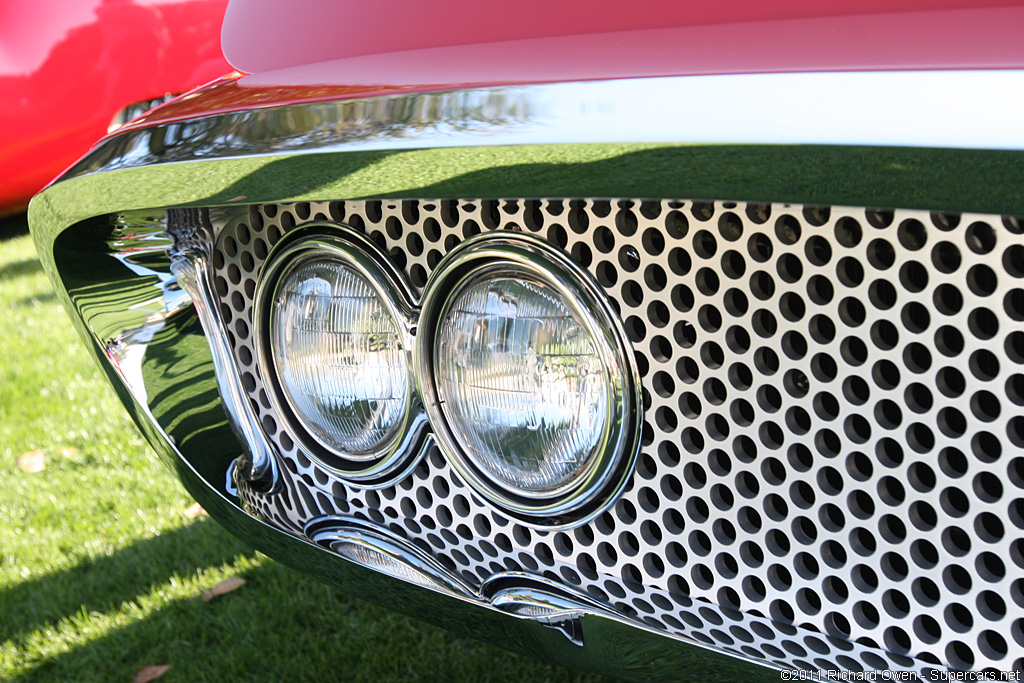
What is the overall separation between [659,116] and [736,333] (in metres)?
0.27

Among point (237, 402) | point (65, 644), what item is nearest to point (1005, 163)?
point (237, 402)

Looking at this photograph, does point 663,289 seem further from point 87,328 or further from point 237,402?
point 87,328

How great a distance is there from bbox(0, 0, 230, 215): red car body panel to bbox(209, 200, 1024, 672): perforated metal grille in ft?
14.3

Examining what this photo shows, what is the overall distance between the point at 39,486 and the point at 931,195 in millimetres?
2793

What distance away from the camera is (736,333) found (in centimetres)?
88

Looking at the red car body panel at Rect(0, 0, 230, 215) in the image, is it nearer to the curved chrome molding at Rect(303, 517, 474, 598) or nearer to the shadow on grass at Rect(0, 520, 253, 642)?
the shadow on grass at Rect(0, 520, 253, 642)

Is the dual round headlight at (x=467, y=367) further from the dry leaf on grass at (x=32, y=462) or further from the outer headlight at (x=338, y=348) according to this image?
the dry leaf on grass at (x=32, y=462)

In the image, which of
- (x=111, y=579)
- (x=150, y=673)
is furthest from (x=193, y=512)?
(x=150, y=673)

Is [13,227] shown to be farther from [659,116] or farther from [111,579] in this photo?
[659,116]

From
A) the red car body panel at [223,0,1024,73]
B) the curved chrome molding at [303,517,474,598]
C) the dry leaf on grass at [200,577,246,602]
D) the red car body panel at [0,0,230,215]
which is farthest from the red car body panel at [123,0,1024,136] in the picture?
the red car body panel at [0,0,230,215]

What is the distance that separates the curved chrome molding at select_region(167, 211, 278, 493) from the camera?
127 centimetres

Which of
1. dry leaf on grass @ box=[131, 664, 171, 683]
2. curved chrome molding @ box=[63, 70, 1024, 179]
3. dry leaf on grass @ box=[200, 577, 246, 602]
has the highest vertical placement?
curved chrome molding @ box=[63, 70, 1024, 179]

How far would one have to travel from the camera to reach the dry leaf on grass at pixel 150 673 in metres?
1.88

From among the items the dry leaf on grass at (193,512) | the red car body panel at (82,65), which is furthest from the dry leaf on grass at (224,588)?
the red car body panel at (82,65)
